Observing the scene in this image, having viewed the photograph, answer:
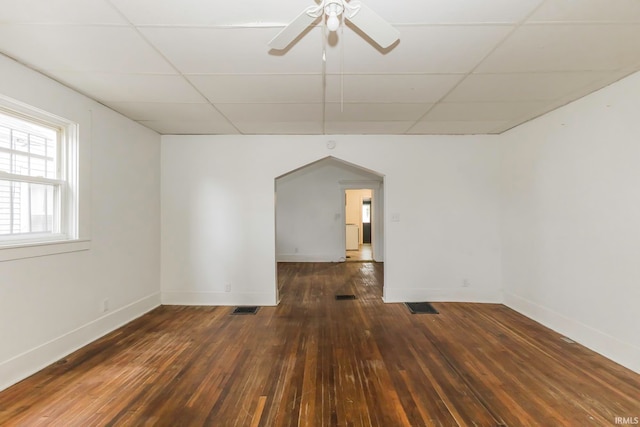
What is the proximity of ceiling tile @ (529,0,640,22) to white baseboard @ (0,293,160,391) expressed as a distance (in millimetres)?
4367

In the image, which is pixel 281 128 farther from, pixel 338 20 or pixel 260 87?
pixel 338 20

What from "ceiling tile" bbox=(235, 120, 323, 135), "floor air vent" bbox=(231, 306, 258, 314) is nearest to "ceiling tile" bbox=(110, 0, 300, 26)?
"ceiling tile" bbox=(235, 120, 323, 135)

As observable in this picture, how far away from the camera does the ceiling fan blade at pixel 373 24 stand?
4.48 ft

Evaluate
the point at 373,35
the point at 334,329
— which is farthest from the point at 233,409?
the point at 373,35

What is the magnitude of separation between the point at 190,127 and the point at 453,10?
3.33 meters

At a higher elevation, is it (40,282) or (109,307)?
(40,282)

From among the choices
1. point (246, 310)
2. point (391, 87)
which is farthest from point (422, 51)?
point (246, 310)

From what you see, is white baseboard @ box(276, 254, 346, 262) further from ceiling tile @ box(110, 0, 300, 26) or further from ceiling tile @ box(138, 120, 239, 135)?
ceiling tile @ box(110, 0, 300, 26)

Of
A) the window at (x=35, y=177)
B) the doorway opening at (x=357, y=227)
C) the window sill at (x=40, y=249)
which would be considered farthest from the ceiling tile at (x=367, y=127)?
the doorway opening at (x=357, y=227)

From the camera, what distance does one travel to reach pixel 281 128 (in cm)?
384

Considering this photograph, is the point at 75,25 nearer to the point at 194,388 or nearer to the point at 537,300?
the point at 194,388

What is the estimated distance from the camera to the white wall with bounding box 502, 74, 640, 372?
243 cm

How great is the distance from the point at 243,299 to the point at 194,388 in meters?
1.95

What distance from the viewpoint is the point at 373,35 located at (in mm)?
1536
